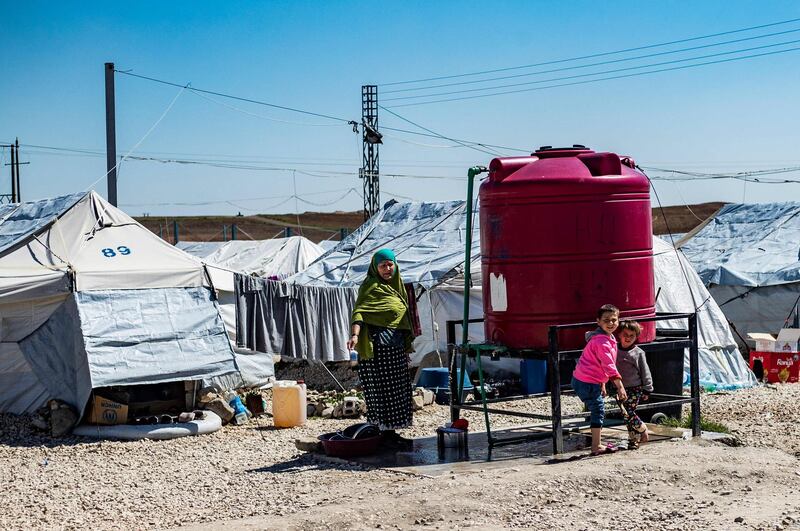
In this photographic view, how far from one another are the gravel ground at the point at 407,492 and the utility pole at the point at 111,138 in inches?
300

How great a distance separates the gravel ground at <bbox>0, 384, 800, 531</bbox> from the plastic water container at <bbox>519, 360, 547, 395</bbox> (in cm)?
359

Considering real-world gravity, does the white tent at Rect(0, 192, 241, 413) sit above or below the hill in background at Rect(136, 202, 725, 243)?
below

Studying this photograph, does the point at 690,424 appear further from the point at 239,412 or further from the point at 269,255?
the point at 269,255

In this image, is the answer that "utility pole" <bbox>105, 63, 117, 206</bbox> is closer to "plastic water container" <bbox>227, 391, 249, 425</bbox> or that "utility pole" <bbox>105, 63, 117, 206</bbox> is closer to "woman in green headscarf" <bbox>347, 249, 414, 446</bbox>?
"plastic water container" <bbox>227, 391, 249, 425</bbox>

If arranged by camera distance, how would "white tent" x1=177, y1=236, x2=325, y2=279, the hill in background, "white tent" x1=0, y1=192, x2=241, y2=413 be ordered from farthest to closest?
the hill in background → "white tent" x1=177, y1=236, x2=325, y2=279 → "white tent" x1=0, y1=192, x2=241, y2=413

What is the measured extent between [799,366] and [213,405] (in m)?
7.99

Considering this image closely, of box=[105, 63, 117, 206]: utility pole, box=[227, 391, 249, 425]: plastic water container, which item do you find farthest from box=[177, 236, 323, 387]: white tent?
box=[227, 391, 249, 425]: plastic water container

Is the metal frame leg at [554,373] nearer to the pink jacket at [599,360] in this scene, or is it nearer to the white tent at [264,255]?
the pink jacket at [599,360]

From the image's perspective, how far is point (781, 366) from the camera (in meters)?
14.7

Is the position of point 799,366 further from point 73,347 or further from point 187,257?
point 73,347

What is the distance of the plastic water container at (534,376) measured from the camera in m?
12.9

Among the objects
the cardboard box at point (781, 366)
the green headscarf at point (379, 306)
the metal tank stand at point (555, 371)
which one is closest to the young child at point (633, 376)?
the metal tank stand at point (555, 371)

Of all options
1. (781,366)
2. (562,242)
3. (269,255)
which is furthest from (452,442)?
(269,255)

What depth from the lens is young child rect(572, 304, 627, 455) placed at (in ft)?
24.7
